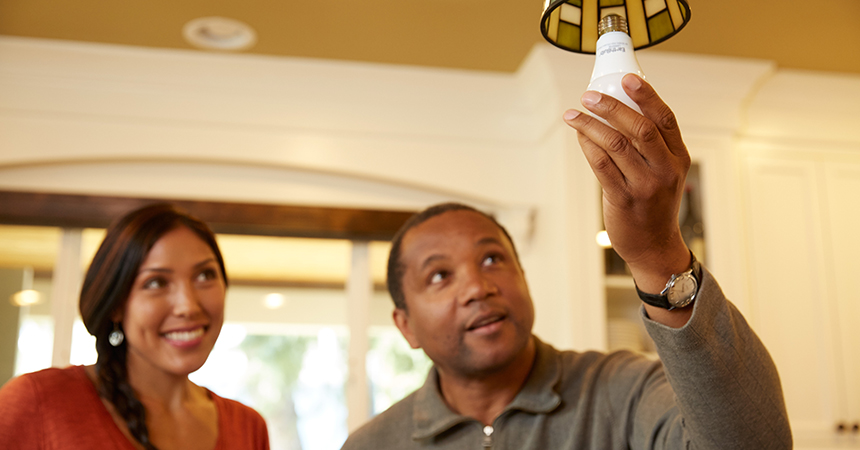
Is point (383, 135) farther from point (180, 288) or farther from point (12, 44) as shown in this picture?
point (180, 288)

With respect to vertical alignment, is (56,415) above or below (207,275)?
below

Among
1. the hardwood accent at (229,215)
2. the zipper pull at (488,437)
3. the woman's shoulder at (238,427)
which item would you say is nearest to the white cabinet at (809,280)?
the hardwood accent at (229,215)

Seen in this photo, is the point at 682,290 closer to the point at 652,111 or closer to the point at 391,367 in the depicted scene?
the point at 652,111

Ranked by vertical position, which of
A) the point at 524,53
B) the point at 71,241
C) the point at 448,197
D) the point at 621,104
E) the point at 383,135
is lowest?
the point at 621,104

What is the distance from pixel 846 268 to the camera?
2.83 metres

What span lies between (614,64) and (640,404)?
601 millimetres

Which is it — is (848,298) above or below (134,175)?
below

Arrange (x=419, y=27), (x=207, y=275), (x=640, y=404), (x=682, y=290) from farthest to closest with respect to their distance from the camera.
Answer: (x=419, y=27) < (x=207, y=275) < (x=640, y=404) < (x=682, y=290)

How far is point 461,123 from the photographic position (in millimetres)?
2838

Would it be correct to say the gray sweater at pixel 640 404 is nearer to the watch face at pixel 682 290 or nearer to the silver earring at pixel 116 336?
the watch face at pixel 682 290

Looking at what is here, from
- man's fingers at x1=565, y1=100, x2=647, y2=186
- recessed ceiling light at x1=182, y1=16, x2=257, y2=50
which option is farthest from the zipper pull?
recessed ceiling light at x1=182, y1=16, x2=257, y2=50

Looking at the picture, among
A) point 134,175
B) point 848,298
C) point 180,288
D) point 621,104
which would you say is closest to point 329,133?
point 134,175

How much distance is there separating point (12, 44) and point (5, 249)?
69 centimetres

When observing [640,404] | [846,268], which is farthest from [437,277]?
[846,268]
